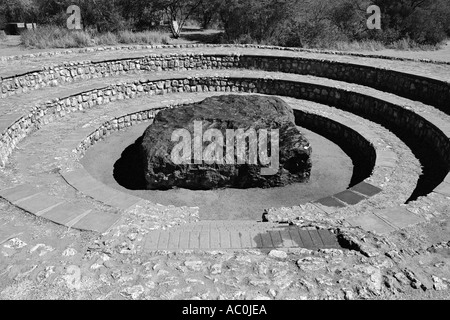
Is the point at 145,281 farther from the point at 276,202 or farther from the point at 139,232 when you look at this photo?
the point at 276,202

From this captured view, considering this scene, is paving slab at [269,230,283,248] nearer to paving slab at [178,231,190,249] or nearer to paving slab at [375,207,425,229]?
paving slab at [178,231,190,249]

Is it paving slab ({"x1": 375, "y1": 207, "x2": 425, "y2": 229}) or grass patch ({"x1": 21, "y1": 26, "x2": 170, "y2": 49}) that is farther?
grass patch ({"x1": 21, "y1": 26, "x2": 170, "y2": 49})

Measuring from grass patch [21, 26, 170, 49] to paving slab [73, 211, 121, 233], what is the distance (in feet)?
46.0

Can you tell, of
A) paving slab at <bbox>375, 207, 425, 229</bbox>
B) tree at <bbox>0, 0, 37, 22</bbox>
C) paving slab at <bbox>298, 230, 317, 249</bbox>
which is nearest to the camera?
paving slab at <bbox>298, 230, 317, 249</bbox>

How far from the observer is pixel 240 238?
4.46 m

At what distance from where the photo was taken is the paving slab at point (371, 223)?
15.6 ft

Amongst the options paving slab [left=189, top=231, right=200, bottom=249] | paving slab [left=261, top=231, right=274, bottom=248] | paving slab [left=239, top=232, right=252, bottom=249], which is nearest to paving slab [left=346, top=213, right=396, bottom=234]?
paving slab [left=261, top=231, right=274, bottom=248]

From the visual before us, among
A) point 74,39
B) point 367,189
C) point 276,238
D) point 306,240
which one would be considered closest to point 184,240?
point 276,238

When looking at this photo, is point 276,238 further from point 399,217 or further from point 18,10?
point 18,10

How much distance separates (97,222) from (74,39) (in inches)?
578

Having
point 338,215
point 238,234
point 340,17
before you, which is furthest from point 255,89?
point 340,17

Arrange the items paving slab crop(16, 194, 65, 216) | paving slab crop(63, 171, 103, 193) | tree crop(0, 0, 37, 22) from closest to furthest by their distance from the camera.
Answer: paving slab crop(16, 194, 65, 216), paving slab crop(63, 171, 103, 193), tree crop(0, 0, 37, 22)

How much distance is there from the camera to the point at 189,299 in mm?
3463

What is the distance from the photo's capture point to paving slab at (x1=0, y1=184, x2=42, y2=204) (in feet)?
17.9
